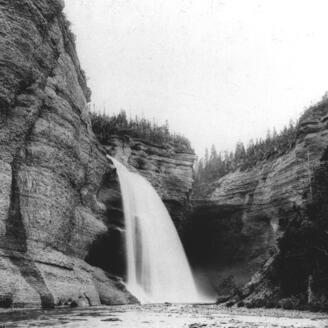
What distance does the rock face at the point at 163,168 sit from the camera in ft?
148

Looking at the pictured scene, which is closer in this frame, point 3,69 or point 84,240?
point 3,69

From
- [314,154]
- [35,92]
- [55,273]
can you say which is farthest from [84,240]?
[314,154]

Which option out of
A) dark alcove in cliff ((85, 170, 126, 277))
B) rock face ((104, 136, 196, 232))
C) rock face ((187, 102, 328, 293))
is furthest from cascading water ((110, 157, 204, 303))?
rock face ((187, 102, 328, 293))

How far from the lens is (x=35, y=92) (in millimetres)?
22094

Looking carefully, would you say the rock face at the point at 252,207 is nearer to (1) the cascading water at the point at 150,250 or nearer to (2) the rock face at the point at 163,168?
(2) the rock face at the point at 163,168

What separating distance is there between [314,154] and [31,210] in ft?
79.7

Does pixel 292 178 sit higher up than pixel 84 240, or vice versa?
pixel 292 178

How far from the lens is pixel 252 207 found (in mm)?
44938

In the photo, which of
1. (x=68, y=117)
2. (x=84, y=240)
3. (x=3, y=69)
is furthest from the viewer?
(x=84, y=240)

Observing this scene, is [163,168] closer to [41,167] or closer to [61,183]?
[61,183]

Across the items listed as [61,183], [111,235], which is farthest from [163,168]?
[61,183]

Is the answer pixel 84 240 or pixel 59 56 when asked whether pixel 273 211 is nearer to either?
pixel 84 240

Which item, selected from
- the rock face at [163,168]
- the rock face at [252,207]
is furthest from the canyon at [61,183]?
the rock face at [163,168]

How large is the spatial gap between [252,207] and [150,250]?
1390 cm
